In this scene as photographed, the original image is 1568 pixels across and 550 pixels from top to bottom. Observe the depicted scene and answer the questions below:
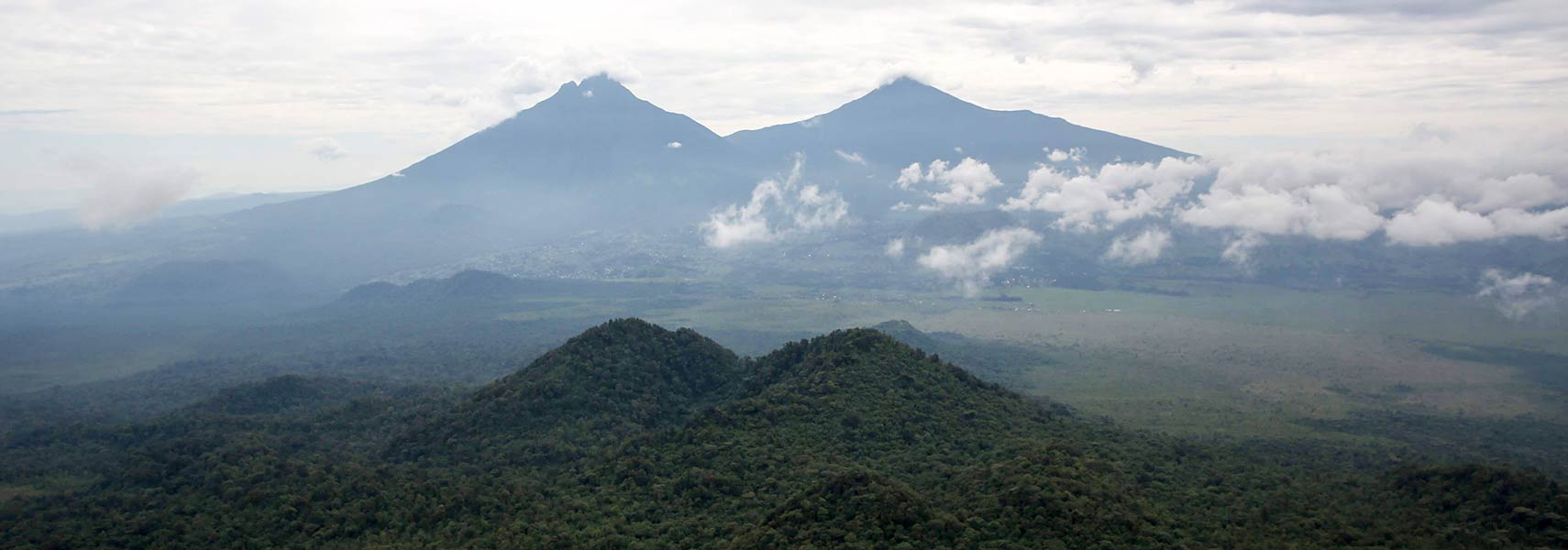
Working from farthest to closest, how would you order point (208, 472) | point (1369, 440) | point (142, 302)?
point (142, 302)
point (1369, 440)
point (208, 472)

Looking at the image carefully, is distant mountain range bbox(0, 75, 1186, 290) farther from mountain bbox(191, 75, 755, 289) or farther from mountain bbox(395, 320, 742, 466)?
mountain bbox(395, 320, 742, 466)

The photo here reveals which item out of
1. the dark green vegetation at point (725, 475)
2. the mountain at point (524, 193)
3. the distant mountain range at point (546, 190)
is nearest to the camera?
the dark green vegetation at point (725, 475)

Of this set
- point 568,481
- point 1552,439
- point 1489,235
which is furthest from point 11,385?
point 1489,235

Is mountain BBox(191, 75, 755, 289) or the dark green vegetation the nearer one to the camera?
the dark green vegetation

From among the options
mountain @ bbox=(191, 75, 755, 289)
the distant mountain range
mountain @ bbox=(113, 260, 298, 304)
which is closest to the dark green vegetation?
mountain @ bbox=(113, 260, 298, 304)

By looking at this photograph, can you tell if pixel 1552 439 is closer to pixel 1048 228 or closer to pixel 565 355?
pixel 565 355

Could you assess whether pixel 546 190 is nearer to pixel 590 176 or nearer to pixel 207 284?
pixel 590 176

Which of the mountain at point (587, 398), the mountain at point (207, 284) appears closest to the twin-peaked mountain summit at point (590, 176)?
the mountain at point (207, 284)

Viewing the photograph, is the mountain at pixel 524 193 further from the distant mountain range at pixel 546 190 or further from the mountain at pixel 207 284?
the mountain at pixel 207 284
